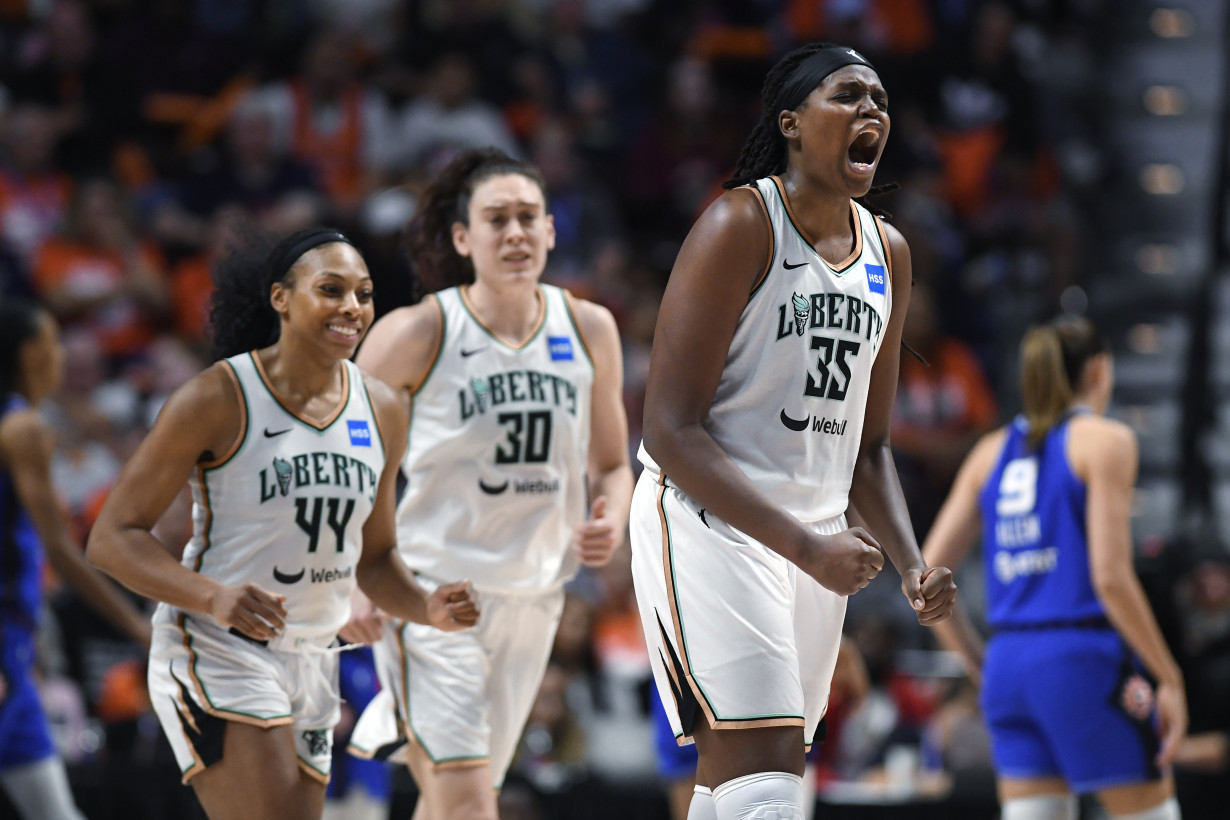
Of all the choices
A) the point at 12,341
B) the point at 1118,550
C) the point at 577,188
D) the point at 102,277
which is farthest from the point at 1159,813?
the point at 102,277

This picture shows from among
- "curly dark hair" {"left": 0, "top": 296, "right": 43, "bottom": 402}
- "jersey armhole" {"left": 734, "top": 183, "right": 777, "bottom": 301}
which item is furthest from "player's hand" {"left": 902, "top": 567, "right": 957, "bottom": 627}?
"curly dark hair" {"left": 0, "top": 296, "right": 43, "bottom": 402}

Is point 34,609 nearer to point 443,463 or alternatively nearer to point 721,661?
point 443,463

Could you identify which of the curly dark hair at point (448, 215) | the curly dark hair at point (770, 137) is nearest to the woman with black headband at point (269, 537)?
the curly dark hair at point (448, 215)

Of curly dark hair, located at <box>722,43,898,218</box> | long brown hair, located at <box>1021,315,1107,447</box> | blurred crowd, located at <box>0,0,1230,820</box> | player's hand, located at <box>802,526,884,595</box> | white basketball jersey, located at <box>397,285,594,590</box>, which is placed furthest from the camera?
blurred crowd, located at <box>0,0,1230,820</box>

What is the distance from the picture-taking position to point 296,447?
4.50m

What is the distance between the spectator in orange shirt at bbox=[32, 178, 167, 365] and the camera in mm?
10438

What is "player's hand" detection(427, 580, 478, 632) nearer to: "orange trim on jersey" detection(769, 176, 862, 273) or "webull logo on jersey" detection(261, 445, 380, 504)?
"webull logo on jersey" detection(261, 445, 380, 504)

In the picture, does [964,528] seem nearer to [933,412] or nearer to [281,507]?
[281,507]

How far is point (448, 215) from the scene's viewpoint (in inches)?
227

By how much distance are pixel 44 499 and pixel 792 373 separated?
11.4 ft

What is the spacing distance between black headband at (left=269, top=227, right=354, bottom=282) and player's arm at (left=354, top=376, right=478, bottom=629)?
44 cm

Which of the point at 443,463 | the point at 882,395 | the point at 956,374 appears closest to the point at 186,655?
the point at 443,463

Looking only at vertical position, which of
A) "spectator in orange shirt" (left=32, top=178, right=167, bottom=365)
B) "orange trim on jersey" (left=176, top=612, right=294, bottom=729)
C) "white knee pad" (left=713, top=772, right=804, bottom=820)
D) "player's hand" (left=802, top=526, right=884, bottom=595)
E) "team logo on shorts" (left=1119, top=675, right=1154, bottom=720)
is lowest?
"white knee pad" (left=713, top=772, right=804, bottom=820)

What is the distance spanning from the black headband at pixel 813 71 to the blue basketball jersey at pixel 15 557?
3.64 m
